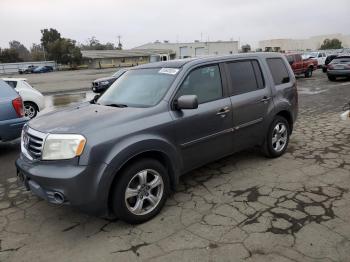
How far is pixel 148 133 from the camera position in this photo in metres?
3.82

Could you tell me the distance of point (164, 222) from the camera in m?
3.85

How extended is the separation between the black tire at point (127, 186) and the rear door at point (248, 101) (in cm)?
149

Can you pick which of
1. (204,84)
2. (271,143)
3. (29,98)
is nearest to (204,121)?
(204,84)

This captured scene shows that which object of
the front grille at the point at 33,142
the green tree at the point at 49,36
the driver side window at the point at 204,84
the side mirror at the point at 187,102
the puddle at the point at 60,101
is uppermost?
the green tree at the point at 49,36

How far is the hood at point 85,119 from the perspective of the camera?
3602mm

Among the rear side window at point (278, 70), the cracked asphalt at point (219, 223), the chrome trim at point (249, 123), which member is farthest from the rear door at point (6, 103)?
the rear side window at point (278, 70)

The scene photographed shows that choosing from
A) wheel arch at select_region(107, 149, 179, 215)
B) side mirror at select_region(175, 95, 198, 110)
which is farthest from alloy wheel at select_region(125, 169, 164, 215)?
side mirror at select_region(175, 95, 198, 110)

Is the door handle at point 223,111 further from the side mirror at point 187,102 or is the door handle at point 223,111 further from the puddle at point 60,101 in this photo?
the puddle at point 60,101

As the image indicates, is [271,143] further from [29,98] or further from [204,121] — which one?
[29,98]

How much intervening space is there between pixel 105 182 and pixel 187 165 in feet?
4.07

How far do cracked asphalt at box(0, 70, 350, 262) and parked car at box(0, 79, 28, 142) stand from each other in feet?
3.67

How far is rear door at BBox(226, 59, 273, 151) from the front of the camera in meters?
4.91

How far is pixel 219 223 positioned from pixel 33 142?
7.26 ft

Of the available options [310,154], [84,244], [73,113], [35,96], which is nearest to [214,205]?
[84,244]
